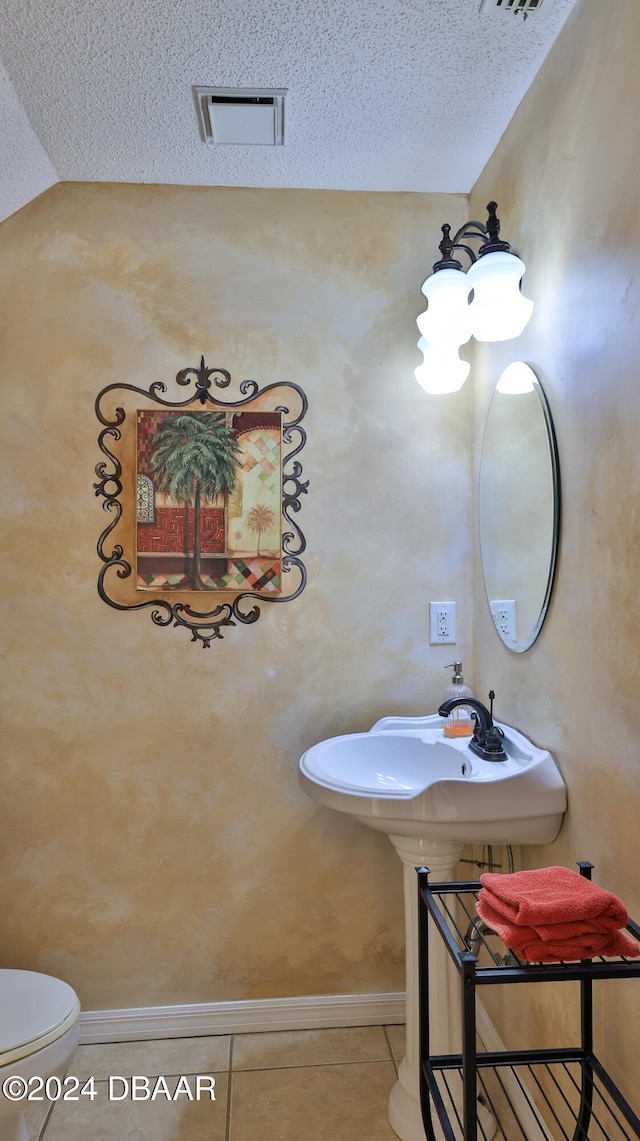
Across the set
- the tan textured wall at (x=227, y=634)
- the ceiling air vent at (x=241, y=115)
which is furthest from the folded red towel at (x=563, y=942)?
the ceiling air vent at (x=241, y=115)

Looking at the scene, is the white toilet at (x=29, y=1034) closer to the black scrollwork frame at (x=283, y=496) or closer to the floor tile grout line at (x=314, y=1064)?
the floor tile grout line at (x=314, y=1064)

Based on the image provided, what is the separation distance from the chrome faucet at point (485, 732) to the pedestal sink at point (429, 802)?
0.02 m

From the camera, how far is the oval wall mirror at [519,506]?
177 cm

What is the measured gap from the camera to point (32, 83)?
1.86m

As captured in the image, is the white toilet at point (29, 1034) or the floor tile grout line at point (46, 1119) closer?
the white toilet at point (29, 1034)

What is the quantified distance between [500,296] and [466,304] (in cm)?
23

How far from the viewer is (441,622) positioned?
7.82ft

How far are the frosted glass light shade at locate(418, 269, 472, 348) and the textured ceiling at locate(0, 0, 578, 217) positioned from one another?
0.45 meters

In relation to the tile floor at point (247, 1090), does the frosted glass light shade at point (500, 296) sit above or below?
above

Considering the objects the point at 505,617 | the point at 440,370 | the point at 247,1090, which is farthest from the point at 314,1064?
the point at 440,370

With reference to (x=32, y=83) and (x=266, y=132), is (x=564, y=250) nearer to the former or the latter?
(x=266, y=132)

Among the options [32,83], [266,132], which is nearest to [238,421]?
[266,132]

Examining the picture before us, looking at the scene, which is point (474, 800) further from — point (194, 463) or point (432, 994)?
point (194, 463)

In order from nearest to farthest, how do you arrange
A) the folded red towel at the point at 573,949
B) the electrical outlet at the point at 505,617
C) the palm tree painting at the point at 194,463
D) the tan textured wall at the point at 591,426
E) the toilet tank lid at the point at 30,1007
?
the folded red towel at the point at 573,949 < the tan textured wall at the point at 591,426 < the toilet tank lid at the point at 30,1007 < the electrical outlet at the point at 505,617 < the palm tree painting at the point at 194,463
